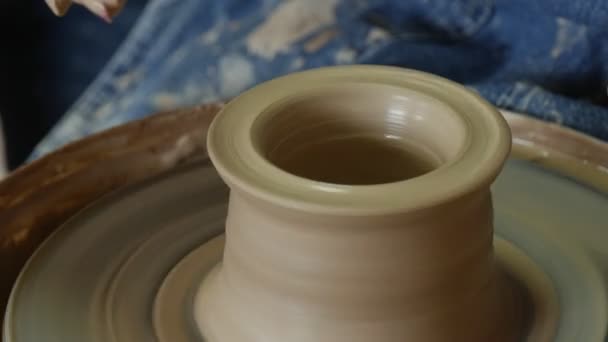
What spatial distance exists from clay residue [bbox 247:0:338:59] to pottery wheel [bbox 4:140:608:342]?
33 centimetres

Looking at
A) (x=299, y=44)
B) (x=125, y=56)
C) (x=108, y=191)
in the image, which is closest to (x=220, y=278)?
(x=108, y=191)

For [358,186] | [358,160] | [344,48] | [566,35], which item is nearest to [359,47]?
[344,48]

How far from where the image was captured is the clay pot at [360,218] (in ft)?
2.15

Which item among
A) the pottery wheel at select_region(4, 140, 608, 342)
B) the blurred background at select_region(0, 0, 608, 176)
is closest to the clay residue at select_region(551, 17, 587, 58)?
the blurred background at select_region(0, 0, 608, 176)

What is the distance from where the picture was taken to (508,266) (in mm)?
866

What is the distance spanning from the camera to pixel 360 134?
0.84 m

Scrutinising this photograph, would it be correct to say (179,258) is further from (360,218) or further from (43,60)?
(43,60)

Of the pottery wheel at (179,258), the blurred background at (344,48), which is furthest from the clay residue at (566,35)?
the pottery wheel at (179,258)

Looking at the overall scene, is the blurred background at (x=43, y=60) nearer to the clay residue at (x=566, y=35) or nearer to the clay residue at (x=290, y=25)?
the clay residue at (x=290, y=25)

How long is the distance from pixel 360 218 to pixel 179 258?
0.32 meters

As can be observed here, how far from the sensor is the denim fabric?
127cm

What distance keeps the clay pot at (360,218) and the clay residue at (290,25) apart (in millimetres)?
490

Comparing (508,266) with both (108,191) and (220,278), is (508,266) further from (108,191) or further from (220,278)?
(108,191)

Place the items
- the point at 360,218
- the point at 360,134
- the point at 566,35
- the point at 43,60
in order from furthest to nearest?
the point at 43,60 < the point at 566,35 < the point at 360,134 < the point at 360,218
